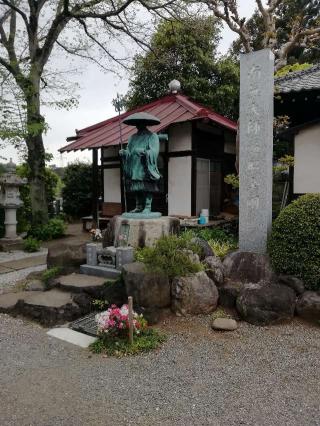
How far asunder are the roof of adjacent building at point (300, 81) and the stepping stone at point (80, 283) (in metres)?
7.16

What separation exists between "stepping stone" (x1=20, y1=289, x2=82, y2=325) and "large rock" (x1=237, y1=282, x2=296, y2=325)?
8.15 feet

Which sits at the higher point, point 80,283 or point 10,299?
point 80,283

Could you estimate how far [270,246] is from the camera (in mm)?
5711

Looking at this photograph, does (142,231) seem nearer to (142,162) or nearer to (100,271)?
(100,271)

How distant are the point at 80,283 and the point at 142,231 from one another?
1.43 m

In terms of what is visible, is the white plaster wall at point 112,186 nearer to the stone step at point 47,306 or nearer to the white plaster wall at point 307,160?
the white plaster wall at point 307,160

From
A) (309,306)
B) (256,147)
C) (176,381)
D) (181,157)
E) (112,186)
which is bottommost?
(176,381)

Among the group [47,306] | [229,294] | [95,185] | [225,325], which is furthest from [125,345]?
[95,185]

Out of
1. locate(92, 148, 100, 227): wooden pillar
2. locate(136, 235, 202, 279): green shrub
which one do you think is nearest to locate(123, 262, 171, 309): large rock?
locate(136, 235, 202, 279): green shrub

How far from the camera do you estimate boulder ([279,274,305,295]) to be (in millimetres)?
5164

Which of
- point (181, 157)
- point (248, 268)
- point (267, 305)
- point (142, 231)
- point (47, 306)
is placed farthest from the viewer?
point (181, 157)

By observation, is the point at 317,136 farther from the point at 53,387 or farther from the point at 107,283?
the point at 53,387

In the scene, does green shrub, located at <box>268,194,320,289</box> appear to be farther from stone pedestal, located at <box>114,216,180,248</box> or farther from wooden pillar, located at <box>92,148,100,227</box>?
wooden pillar, located at <box>92,148,100,227</box>

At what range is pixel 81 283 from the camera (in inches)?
233
